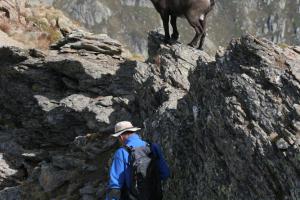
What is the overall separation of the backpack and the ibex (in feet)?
35.4

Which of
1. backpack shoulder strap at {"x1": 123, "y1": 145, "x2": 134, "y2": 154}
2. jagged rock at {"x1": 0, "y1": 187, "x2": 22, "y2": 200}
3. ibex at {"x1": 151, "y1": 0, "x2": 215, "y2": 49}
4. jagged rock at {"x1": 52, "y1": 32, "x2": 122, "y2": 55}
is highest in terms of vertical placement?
ibex at {"x1": 151, "y1": 0, "x2": 215, "y2": 49}

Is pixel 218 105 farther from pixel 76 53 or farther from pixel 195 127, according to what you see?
pixel 76 53

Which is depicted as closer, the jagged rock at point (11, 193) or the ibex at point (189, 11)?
the jagged rock at point (11, 193)

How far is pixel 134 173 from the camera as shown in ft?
30.8

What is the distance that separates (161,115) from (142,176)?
433 centimetres

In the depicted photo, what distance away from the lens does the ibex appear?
19812 millimetres

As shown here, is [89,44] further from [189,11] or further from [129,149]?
[129,149]

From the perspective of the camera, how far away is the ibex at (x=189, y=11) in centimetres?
1981

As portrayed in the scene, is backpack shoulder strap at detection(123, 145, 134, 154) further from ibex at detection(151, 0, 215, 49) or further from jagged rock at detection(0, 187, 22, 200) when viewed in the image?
ibex at detection(151, 0, 215, 49)

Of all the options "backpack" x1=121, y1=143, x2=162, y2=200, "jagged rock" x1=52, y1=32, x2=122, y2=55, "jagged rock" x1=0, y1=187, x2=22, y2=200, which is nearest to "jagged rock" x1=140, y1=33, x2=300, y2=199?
"backpack" x1=121, y1=143, x2=162, y2=200

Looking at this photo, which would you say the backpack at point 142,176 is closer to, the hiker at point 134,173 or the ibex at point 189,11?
the hiker at point 134,173

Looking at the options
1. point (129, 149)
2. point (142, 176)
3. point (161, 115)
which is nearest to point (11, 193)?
point (161, 115)

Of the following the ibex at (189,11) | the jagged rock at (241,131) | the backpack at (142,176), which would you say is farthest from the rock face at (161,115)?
the backpack at (142,176)

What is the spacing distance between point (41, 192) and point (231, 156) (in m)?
8.05
